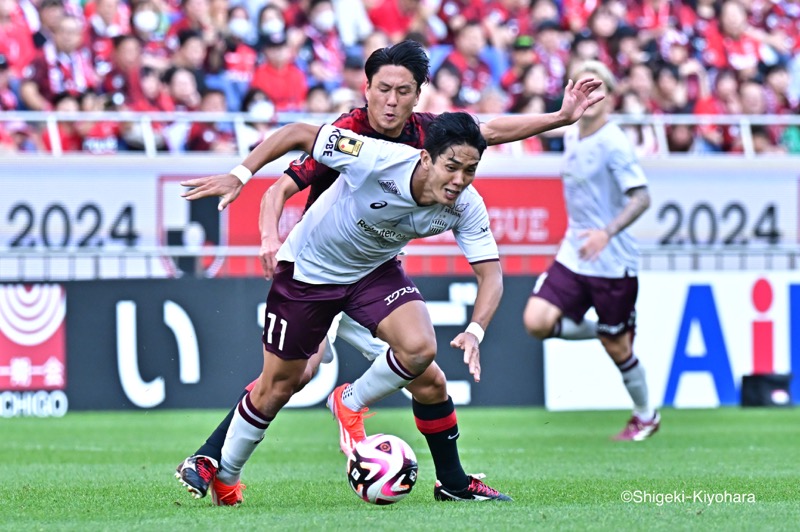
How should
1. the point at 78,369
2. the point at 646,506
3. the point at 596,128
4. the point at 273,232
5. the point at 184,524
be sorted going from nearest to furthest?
the point at 184,524, the point at 646,506, the point at 273,232, the point at 596,128, the point at 78,369

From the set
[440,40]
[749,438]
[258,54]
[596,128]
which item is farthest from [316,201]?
[440,40]

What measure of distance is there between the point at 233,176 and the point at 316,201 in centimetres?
61

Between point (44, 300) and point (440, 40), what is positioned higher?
point (440, 40)

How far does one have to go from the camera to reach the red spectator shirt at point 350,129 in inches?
287

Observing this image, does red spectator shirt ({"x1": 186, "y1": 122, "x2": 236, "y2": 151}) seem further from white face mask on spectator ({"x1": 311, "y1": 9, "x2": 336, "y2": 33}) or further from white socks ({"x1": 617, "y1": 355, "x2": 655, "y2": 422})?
white socks ({"x1": 617, "y1": 355, "x2": 655, "y2": 422})

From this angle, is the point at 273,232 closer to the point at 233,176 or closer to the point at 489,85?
the point at 233,176

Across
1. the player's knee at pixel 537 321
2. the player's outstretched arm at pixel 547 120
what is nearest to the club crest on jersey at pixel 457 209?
the player's outstretched arm at pixel 547 120

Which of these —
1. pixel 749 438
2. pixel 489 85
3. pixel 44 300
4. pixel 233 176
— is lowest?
pixel 749 438

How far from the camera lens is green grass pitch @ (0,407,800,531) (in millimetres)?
6086

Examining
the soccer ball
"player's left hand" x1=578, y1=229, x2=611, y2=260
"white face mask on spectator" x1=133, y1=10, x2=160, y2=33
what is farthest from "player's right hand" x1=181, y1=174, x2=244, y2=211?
"white face mask on spectator" x1=133, y1=10, x2=160, y2=33

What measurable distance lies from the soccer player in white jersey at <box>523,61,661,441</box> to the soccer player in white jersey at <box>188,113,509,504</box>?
3.97 metres

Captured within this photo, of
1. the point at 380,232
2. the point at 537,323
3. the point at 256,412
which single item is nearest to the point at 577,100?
the point at 380,232

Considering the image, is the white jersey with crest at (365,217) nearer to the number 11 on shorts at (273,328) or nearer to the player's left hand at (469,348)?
the number 11 on shorts at (273,328)

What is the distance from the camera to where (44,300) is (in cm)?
1292
